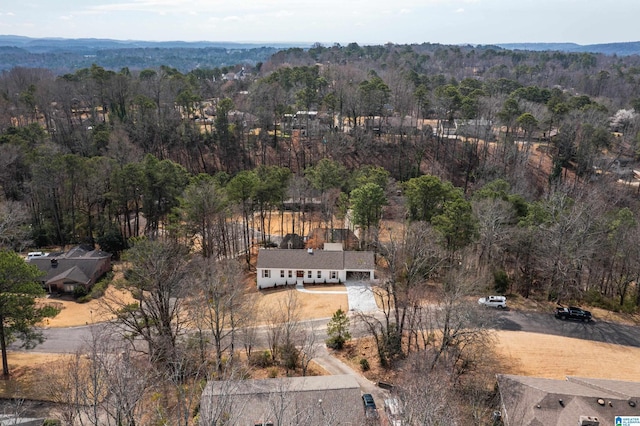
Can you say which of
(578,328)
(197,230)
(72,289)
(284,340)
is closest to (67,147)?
(72,289)

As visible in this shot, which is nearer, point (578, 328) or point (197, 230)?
point (578, 328)

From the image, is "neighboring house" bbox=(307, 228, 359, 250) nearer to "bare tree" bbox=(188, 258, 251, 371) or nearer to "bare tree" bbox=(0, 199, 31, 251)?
"bare tree" bbox=(188, 258, 251, 371)

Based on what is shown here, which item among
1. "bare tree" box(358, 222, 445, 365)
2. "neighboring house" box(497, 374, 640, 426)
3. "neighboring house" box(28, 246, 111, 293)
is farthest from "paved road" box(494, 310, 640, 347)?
"neighboring house" box(28, 246, 111, 293)

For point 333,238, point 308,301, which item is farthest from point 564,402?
point 333,238

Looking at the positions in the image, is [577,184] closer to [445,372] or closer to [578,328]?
[578,328]

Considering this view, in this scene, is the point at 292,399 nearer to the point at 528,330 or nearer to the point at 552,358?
the point at 552,358

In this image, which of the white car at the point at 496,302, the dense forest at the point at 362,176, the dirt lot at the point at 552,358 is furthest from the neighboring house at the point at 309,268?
the dirt lot at the point at 552,358
